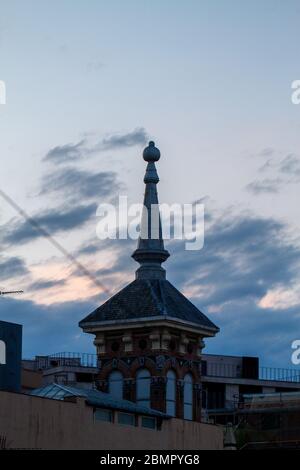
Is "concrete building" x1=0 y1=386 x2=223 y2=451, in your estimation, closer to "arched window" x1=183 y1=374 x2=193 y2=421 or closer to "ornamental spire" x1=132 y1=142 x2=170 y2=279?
"arched window" x1=183 y1=374 x2=193 y2=421

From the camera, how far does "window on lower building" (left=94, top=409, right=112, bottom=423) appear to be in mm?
69188

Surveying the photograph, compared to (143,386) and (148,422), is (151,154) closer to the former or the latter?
(143,386)

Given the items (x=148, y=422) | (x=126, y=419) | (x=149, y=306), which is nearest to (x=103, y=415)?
(x=126, y=419)

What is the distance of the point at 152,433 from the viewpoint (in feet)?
244

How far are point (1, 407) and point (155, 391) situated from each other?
28.7 meters

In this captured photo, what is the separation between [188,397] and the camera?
91500 mm

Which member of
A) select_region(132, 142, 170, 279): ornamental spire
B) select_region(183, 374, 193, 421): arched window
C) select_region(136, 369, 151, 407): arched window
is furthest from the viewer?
select_region(132, 142, 170, 279): ornamental spire

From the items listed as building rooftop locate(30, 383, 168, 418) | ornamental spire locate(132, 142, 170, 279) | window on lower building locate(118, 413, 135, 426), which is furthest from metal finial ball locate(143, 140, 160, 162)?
window on lower building locate(118, 413, 135, 426)

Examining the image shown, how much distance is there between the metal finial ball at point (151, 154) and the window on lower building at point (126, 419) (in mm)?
25796

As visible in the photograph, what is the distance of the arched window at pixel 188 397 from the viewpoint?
298 ft

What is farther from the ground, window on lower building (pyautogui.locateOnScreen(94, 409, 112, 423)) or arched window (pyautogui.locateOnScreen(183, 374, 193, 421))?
arched window (pyautogui.locateOnScreen(183, 374, 193, 421))

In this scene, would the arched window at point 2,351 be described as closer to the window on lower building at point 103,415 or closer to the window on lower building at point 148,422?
the window on lower building at point 103,415
